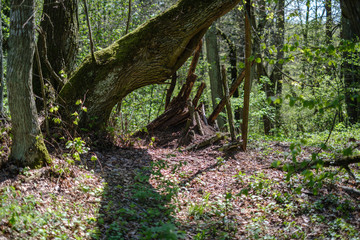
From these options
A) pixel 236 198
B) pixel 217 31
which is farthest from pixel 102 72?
pixel 217 31

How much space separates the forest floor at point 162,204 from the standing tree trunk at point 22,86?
28 centimetres

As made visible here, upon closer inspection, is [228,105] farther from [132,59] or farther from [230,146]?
[132,59]

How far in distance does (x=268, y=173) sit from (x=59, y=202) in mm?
4239

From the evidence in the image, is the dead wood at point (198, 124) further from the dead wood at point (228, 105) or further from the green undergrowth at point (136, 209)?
the green undergrowth at point (136, 209)

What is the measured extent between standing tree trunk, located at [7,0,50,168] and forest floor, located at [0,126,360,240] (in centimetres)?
28

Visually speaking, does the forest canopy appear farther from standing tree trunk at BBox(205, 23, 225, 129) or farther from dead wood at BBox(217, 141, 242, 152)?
standing tree trunk at BBox(205, 23, 225, 129)

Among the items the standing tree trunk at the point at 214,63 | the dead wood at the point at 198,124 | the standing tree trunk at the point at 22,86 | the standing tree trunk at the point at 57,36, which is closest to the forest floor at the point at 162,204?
the standing tree trunk at the point at 22,86

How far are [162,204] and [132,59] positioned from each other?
3.42 meters

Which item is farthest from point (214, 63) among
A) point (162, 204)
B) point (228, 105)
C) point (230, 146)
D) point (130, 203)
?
point (130, 203)

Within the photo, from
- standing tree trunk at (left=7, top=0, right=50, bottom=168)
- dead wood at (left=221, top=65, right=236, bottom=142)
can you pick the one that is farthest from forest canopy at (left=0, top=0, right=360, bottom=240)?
dead wood at (left=221, top=65, right=236, bottom=142)

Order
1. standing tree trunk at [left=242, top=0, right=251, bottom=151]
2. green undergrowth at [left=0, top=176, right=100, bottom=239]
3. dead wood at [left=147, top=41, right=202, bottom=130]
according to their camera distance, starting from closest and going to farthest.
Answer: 1. green undergrowth at [left=0, top=176, right=100, bottom=239]
2. standing tree trunk at [left=242, top=0, right=251, bottom=151]
3. dead wood at [left=147, top=41, right=202, bottom=130]

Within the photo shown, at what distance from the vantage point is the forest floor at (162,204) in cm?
393

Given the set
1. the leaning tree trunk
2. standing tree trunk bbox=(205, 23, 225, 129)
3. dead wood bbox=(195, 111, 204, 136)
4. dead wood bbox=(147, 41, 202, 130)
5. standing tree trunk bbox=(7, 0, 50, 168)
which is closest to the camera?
standing tree trunk bbox=(7, 0, 50, 168)

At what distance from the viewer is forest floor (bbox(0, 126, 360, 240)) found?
3.93m
